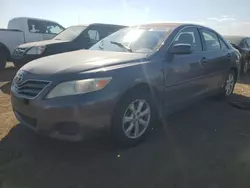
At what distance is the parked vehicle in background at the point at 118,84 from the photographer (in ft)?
9.90

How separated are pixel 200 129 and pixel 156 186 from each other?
5.91 ft

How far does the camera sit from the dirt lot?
284 cm

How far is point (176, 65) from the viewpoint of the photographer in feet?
13.3

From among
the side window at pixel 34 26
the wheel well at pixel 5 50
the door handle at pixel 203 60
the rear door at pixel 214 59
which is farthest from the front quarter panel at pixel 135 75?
the side window at pixel 34 26

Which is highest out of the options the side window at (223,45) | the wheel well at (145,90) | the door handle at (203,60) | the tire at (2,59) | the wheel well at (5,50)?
the side window at (223,45)

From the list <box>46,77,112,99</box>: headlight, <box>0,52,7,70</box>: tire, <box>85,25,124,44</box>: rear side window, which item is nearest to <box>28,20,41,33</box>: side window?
<box>0,52,7,70</box>: tire

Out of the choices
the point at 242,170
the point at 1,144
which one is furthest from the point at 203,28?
the point at 1,144

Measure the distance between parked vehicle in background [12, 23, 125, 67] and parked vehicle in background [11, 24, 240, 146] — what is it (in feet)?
12.7

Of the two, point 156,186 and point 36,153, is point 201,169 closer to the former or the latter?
point 156,186

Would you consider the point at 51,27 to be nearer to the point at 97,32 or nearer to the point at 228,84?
the point at 97,32

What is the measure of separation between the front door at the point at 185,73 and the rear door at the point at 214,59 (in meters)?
0.19

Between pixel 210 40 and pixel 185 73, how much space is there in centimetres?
144

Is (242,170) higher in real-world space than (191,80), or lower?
lower

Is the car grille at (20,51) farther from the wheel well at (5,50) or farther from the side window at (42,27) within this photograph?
the side window at (42,27)
